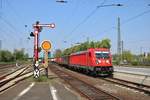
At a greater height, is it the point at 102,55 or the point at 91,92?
the point at 102,55

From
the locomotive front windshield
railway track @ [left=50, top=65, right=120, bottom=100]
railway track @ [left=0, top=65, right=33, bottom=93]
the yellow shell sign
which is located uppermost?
the yellow shell sign

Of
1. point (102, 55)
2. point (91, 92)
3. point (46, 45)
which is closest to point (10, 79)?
point (46, 45)

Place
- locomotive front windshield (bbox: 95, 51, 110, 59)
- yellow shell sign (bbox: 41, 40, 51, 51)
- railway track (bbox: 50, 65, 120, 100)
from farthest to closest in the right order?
locomotive front windshield (bbox: 95, 51, 110, 59) < yellow shell sign (bbox: 41, 40, 51, 51) < railway track (bbox: 50, 65, 120, 100)

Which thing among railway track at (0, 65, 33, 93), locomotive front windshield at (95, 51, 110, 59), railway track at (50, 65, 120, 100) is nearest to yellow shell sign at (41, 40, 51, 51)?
railway track at (0, 65, 33, 93)

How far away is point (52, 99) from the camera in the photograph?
16625 mm

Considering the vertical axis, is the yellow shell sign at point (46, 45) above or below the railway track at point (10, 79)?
above

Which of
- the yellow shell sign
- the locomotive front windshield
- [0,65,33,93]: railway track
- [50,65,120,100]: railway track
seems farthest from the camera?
the locomotive front windshield

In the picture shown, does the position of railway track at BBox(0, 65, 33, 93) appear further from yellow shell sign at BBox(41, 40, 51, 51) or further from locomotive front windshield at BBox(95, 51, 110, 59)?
locomotive front windshield at BBox(95, 51, 110, 59)

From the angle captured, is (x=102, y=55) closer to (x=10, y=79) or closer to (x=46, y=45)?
(x=46, y=45)

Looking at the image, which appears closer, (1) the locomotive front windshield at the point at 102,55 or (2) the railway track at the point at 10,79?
(2) the railway track at the point at 10,79

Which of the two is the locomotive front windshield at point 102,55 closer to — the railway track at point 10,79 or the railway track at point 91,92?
the railway track at point 10,79

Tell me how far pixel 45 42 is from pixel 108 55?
10.6m

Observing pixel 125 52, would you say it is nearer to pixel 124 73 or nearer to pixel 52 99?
pixel 124 73

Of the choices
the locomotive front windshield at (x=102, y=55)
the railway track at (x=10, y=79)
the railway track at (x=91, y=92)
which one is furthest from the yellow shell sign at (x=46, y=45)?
the locomotive front windshield at (x=102, y=55)
